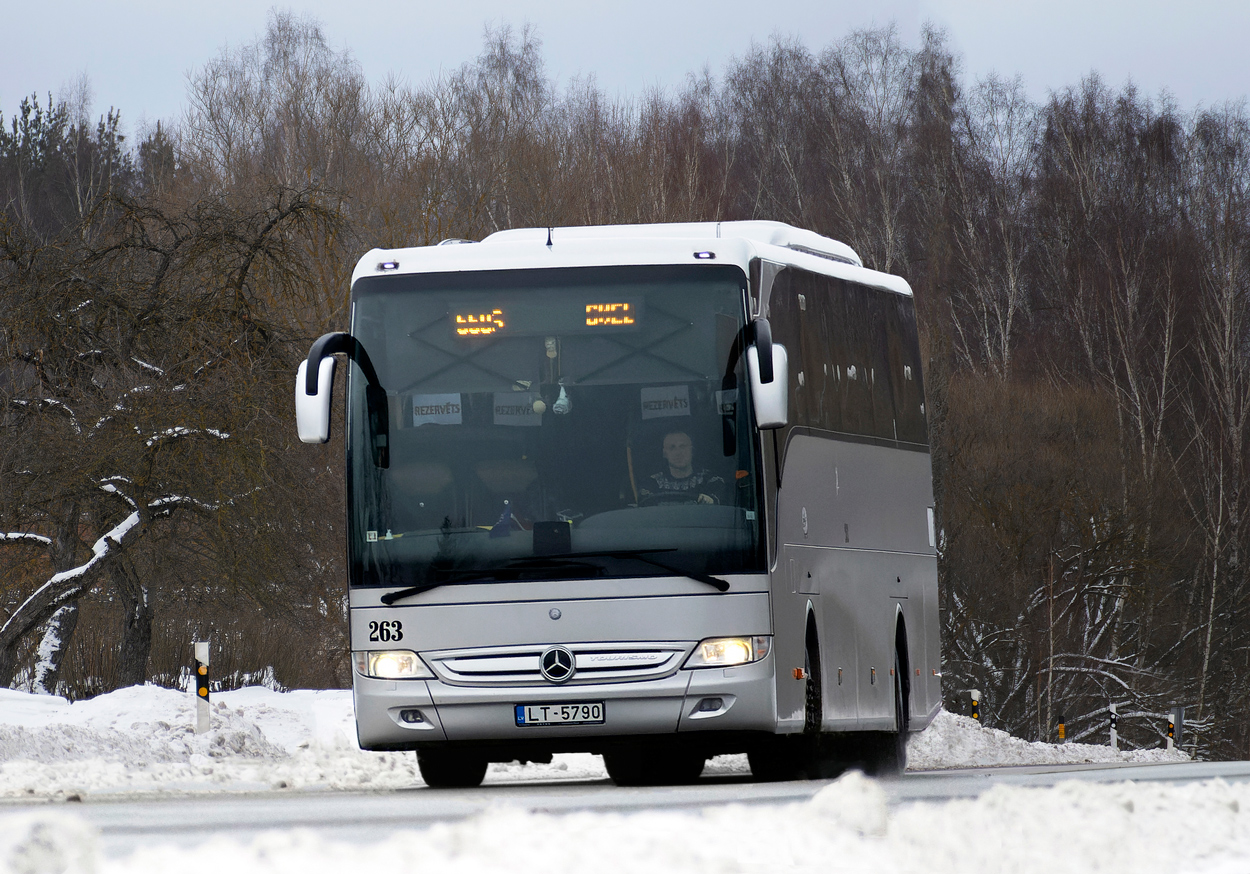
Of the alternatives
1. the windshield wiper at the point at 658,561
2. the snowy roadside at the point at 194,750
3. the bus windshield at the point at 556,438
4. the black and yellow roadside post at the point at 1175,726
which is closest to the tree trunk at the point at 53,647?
the snowy roadside at the point at 194,750

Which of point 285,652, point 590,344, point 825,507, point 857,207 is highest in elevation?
point 857,207

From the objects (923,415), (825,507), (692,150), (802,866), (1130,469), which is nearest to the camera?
(802,866)

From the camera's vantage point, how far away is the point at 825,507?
14664mm

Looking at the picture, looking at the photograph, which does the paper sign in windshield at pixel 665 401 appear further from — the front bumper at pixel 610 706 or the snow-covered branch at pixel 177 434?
the snow-covered branch at pixel 177 434

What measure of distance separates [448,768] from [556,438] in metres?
2.93

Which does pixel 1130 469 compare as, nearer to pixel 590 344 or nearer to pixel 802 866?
pixel 590 344

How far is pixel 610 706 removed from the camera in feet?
41.4

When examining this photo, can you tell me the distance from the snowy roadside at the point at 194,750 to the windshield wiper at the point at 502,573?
8.41ft

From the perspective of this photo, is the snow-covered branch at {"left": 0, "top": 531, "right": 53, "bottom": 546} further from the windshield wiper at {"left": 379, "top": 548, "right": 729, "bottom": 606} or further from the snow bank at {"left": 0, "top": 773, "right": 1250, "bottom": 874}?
the snow bank at {"left": 0, "top": 773, "right": 1250, "bottom": 874}

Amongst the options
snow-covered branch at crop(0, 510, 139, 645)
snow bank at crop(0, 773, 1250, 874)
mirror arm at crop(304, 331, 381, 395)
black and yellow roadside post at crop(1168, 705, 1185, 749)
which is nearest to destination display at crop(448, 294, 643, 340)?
mirror arm at crop(304, 331, 381, 395)

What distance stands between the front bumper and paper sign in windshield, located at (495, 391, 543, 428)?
5.49 feet

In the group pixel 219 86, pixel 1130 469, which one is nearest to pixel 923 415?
pixel 1130 469

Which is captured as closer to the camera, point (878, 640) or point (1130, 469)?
point (878, 640)

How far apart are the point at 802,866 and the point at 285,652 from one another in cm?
2231
